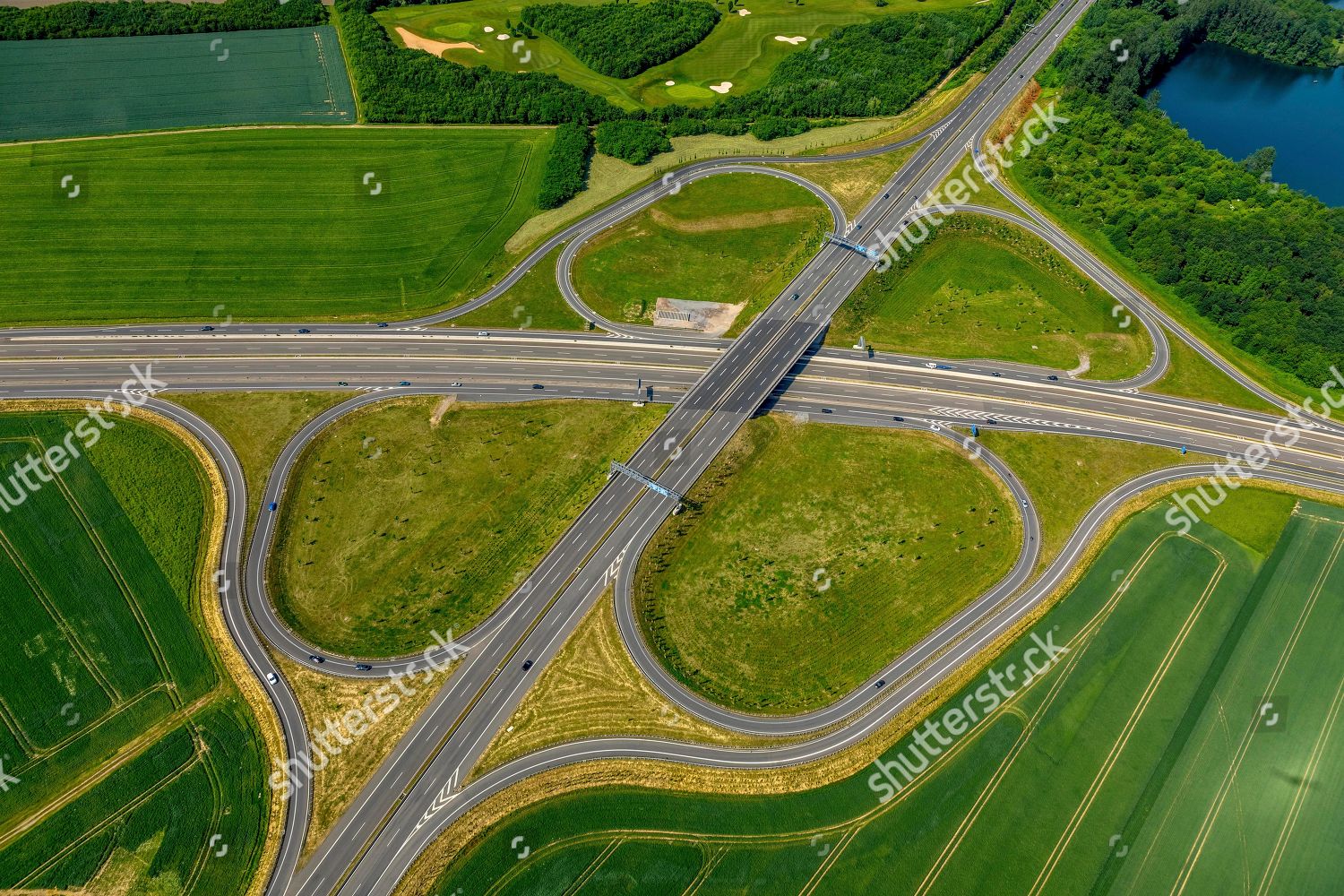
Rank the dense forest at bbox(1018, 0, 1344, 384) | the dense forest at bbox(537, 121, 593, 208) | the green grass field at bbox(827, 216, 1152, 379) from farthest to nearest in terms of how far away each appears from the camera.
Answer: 1. the dense forest at bbox(537, 121, 593, 208)
2. the dense forest at bbox(1018, 0, 1344, 384)
3. the green grass field at bbox(827, 216, 1152, 379)

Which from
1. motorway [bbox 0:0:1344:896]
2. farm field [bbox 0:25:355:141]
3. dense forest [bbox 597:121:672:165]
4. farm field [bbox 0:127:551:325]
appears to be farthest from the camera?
dense forest [bbox 597:121:672:165]

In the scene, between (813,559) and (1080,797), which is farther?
(813,559)

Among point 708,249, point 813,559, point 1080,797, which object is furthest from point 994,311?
point 1080,797

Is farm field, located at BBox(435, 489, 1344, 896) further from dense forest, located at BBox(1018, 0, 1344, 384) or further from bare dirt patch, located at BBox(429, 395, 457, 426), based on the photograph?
bare dirt patch, located at BBox(429, 395, 457, 426)

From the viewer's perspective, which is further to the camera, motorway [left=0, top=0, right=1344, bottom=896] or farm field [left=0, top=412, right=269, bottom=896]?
motorway [left=0, top=0, right=1344, bottom=896]

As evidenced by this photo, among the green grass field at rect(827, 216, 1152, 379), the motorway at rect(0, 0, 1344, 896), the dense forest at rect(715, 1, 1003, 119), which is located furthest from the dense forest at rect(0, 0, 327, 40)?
the green grass field at rect(827, 216, 1152, 379)

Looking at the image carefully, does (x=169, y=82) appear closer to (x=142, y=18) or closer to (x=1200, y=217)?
(x=142, y=18)
